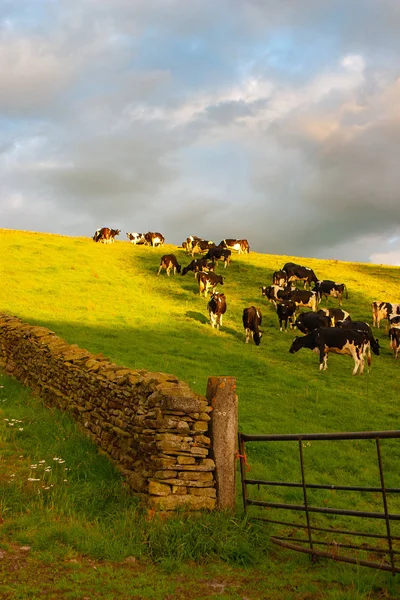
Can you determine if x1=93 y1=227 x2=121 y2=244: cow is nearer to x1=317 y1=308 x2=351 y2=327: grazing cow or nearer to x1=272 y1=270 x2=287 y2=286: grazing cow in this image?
x1=272 y1=270 x2=287 y2=286: grazing cow

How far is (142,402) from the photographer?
826 centimetres

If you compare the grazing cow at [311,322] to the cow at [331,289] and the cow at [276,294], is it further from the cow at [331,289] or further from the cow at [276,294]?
the cow at [331,289]

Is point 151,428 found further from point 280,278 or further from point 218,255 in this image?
point 218,255

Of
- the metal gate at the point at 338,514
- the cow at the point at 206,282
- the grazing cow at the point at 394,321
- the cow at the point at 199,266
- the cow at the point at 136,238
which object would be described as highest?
the cow at the point at 136,238

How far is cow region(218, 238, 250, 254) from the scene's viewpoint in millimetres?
52188

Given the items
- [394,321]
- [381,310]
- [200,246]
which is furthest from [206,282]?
[200,246]

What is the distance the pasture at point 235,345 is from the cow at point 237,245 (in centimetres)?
266

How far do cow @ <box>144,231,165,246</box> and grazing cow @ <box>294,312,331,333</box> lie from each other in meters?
30.5

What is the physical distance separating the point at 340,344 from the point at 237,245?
31.0 m

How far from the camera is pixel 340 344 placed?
2288 cm

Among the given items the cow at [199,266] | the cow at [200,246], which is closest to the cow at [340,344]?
the cow at [199,266]

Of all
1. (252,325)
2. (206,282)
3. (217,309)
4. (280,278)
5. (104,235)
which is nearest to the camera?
(252,325)

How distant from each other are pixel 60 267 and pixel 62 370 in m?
28.7

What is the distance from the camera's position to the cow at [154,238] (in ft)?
184
